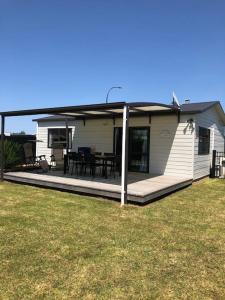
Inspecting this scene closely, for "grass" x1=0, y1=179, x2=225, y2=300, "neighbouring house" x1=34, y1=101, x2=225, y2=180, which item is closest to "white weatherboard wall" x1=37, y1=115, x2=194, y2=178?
"neighbouring house" x1=34, y1=101, x2=225, y2=180

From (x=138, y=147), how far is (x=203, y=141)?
102 inches

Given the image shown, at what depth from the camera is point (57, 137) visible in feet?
45.9

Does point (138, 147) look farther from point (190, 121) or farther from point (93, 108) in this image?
point (93, 108)

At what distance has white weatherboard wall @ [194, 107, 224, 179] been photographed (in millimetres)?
10029

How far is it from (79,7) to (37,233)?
26.9ft

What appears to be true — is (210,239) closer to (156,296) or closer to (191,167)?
(156,296)

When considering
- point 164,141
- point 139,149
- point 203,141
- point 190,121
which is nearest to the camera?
point 190,121

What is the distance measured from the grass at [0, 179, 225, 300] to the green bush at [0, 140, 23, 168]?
4.15 meters

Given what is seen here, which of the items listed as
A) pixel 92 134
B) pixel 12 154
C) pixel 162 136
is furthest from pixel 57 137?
pixel 162 136

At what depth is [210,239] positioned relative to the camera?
440cm

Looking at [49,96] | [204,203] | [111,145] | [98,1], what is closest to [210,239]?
[204,203]

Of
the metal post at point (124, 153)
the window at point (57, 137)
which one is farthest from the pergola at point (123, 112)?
the window at point (57, 137)

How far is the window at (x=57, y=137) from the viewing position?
13.6 meters

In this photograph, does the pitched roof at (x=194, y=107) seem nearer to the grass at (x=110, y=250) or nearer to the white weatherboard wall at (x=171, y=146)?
the white weatherboard wall at (x=171, y=146)
